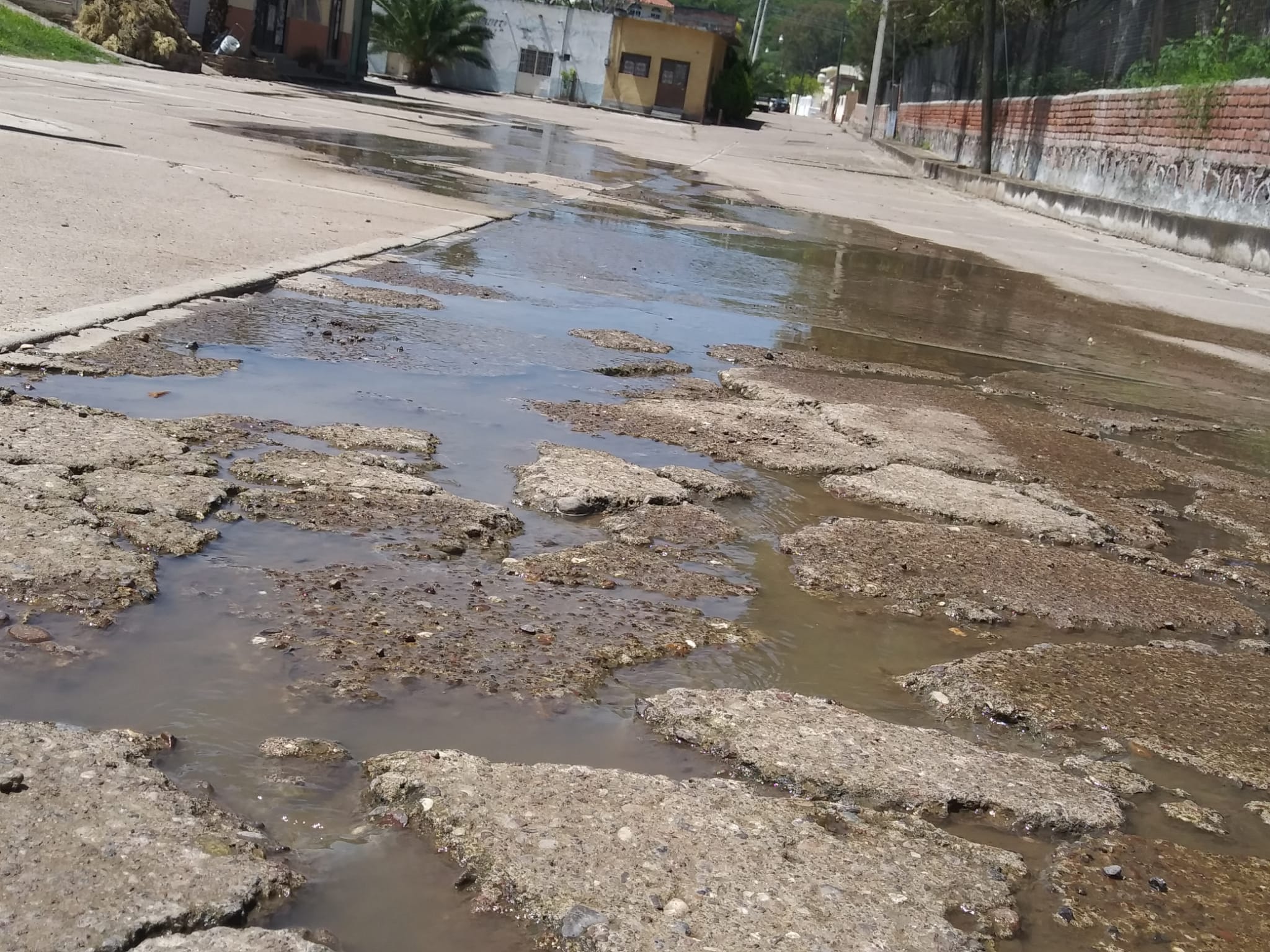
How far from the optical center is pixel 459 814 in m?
2.03

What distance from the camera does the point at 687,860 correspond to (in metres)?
1.97

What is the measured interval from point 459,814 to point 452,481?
1.73m

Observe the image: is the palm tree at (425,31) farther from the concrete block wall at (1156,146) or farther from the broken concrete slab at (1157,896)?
the broken concrete slab at (1157,896)

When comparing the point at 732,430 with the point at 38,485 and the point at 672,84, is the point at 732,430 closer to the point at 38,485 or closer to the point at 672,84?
the point at 38,485

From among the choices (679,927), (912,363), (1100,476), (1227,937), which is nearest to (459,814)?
(679,927)

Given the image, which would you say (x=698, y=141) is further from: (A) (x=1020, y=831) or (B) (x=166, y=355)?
(A) (x=1020, y=831)

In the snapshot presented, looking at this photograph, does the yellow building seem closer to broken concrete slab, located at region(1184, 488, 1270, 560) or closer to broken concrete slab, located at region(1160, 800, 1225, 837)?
broken concrete slab, located at region(1184, 488, 1270, 560)

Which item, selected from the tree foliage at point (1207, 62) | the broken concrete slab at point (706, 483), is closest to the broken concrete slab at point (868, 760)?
the broken concrete slab at point (706, 483)

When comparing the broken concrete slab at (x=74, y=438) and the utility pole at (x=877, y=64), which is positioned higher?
the utility pole at (x=877, y=64)

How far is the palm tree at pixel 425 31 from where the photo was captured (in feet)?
150

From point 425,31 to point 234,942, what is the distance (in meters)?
47.6

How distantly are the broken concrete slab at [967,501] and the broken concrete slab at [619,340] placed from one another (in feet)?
5.88

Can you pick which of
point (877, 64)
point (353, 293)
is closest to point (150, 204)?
point (353, 293)

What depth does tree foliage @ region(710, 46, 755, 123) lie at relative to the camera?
55.6m
